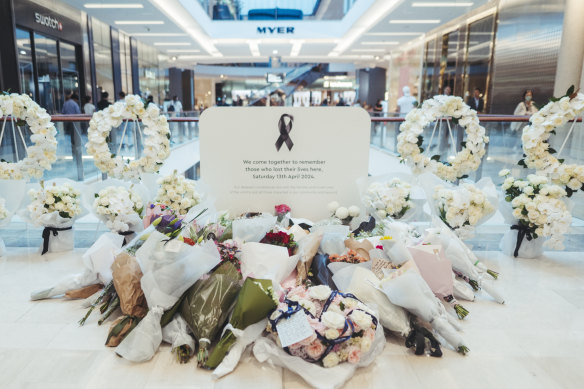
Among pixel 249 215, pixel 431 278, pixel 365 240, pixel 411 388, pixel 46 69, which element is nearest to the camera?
pixel 411 388

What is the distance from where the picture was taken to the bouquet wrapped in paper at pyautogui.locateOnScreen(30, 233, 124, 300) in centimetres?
253

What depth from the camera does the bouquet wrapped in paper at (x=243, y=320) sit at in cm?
196

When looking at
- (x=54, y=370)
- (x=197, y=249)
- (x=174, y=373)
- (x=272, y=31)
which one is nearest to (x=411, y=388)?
(x=174, y=373)

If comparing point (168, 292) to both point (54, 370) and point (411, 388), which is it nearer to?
point (54, 370)

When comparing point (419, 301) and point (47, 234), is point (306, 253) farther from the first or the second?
point (47, 234)

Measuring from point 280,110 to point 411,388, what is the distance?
A: 236cm

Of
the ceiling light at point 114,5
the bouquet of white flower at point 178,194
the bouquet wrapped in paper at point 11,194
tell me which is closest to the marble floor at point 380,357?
the bouquet wrapped in paper at point 11,194

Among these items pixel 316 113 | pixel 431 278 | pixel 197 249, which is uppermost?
pixel 316 113

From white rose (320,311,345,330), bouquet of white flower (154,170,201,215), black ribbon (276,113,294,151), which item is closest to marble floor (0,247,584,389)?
white rose (320,311,345,330)

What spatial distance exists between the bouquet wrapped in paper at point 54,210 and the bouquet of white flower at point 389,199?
2.29 m

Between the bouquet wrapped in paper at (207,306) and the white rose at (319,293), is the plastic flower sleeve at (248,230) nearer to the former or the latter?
the bouquet wrapped in paper at (207,306)

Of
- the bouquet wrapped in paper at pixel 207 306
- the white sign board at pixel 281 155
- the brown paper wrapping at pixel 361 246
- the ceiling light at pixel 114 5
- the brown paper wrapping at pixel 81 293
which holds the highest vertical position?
the ceiling light at pixel 114 5

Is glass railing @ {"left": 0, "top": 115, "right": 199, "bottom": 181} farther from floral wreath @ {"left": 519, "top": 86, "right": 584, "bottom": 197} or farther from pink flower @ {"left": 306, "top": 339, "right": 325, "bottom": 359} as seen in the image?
pink flower @ {"left": 306, "top": 339, "right": 325, "bottom": 359}

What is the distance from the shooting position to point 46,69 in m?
10.6
